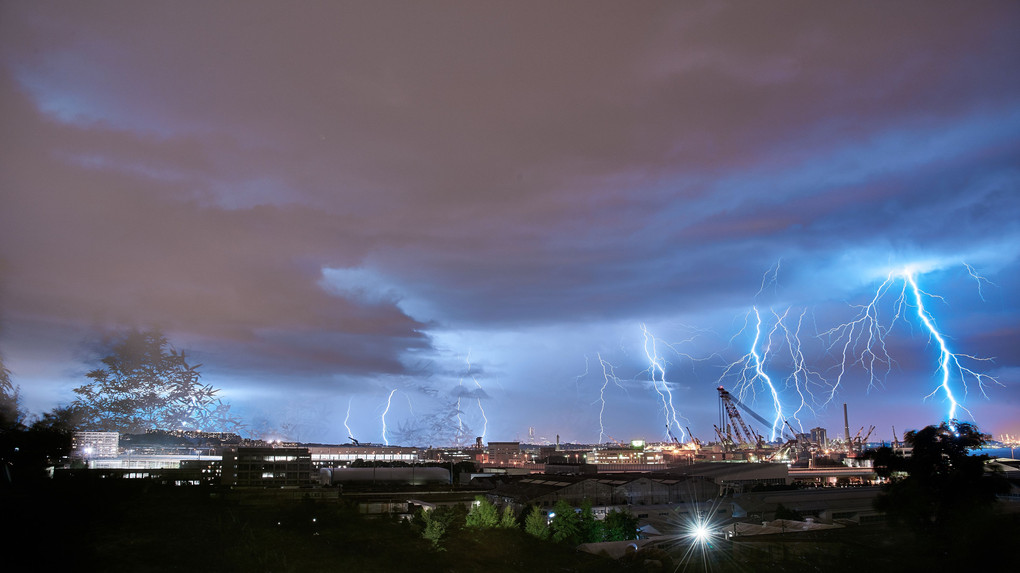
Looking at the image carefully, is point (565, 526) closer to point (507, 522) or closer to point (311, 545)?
point (507, 522)

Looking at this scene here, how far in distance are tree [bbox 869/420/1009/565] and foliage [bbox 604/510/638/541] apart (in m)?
12.4

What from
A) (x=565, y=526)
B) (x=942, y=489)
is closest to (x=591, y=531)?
(x=565, y=526)

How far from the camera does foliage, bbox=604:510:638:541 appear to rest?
33.7 meters

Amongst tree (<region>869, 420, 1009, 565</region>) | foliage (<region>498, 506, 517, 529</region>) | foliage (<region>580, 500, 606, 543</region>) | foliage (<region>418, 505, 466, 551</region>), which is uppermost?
tree (<region>869, 420, 1009, 565</region>)

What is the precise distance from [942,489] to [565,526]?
18034 mm

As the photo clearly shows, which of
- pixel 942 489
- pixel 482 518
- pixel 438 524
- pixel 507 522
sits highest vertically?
pixel 942 489

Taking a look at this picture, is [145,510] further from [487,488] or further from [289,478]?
[487,488]

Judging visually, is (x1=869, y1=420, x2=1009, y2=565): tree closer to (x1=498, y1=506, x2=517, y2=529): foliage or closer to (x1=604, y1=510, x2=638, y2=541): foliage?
(x1=604, y1=510, x2=638, y2=541): foliage

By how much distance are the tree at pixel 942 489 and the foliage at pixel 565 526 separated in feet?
49.6

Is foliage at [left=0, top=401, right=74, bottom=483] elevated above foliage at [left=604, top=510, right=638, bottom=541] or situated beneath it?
elevated above

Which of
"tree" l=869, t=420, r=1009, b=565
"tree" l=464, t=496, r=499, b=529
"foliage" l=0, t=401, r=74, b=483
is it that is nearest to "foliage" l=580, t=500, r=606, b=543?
"tree" l=464, t=496, r=499, b=529

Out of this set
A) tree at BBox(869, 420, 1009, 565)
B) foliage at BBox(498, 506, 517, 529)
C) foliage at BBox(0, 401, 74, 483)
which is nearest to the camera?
tree at BBox(869, 420, 1009, 565)

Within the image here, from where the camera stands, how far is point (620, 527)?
34.1 m

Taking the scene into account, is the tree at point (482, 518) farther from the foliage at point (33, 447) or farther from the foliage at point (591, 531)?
the foliage at point (33, 447)
